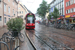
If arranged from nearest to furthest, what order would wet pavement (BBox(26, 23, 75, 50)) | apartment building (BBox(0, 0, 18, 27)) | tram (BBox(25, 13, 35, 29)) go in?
wet pavement (BBox(26, 23, 75, 50)) < apartment building (BBox(0, 0, 18, 27)) < tram (BBox(25, 13, 35, 29))

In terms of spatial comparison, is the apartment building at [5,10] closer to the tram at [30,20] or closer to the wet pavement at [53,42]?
the tram at [30,20]

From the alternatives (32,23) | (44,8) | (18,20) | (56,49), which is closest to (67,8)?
(44,8)

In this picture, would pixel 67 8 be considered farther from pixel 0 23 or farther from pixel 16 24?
pixel 16 24

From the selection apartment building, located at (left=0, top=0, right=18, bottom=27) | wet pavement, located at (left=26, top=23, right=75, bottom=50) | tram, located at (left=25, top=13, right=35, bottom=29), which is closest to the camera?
wet pavement, located at (left=26, top=23, right=75, bottom=50)

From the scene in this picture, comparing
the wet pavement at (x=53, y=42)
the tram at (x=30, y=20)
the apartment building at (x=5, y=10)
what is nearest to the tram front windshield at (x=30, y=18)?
the tram at (x=30, y=20)

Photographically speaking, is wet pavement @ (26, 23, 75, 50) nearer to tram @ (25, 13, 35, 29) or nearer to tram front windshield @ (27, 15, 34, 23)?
tram @ (25, 13, 35, 29)

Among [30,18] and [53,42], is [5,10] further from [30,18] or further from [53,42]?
[53,42]

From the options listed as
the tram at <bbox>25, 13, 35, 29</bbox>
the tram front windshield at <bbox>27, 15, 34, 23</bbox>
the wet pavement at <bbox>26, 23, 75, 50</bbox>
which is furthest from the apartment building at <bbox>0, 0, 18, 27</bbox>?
the wet pavement at <bbox>26, 23, 75, 50</bbox>

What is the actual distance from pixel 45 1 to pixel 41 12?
5871mm

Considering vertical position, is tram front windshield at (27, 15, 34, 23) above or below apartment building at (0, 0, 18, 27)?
below

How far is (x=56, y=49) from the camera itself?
616 centimetres

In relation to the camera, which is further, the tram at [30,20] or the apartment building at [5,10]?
the tram at [30,20]

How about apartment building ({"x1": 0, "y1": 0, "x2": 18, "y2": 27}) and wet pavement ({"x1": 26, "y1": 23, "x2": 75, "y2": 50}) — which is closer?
wet pavement ({"x1": 26, "y1": 23, "x2": 75, "y2": 50})

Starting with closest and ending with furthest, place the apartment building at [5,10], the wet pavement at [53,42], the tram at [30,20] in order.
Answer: the wet pavement at [53,42] < the apartment building at [5,10] < the tram at [30,20]
